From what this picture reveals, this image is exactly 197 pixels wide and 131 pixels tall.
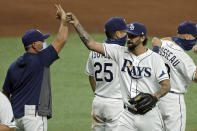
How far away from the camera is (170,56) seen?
314 inches

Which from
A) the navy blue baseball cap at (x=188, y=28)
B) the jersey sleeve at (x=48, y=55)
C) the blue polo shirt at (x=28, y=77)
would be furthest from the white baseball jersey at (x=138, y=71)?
the navy blue baseball cap at (x=188, y=28)

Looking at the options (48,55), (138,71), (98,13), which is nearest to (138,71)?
(138,71)

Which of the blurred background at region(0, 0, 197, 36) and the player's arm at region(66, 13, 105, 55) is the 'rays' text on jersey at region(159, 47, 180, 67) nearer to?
the player's arm at region(66, 13, 105, 55)

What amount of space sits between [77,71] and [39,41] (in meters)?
6.59

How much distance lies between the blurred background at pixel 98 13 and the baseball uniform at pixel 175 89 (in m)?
10.1

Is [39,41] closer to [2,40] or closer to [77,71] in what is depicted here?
[77,71]

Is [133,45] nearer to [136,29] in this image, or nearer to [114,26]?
[136,29]

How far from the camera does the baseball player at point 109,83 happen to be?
8.05 meters

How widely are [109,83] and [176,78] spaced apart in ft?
3.05

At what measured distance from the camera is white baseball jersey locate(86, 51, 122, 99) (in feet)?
26.3

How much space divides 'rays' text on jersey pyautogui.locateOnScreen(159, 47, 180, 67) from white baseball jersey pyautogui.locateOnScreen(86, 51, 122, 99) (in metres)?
0.68

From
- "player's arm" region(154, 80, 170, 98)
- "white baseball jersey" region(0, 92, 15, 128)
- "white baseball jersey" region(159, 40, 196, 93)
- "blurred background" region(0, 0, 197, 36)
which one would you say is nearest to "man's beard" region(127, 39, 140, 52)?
"player's arm" region(154, 80, 170, 98)

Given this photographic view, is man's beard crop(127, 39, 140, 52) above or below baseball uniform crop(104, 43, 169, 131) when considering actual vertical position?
above

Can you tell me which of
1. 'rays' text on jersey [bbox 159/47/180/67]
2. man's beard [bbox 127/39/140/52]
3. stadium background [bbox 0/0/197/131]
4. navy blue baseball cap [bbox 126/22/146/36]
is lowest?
'rays' text on jersey [bbox 159/47/180/67]
